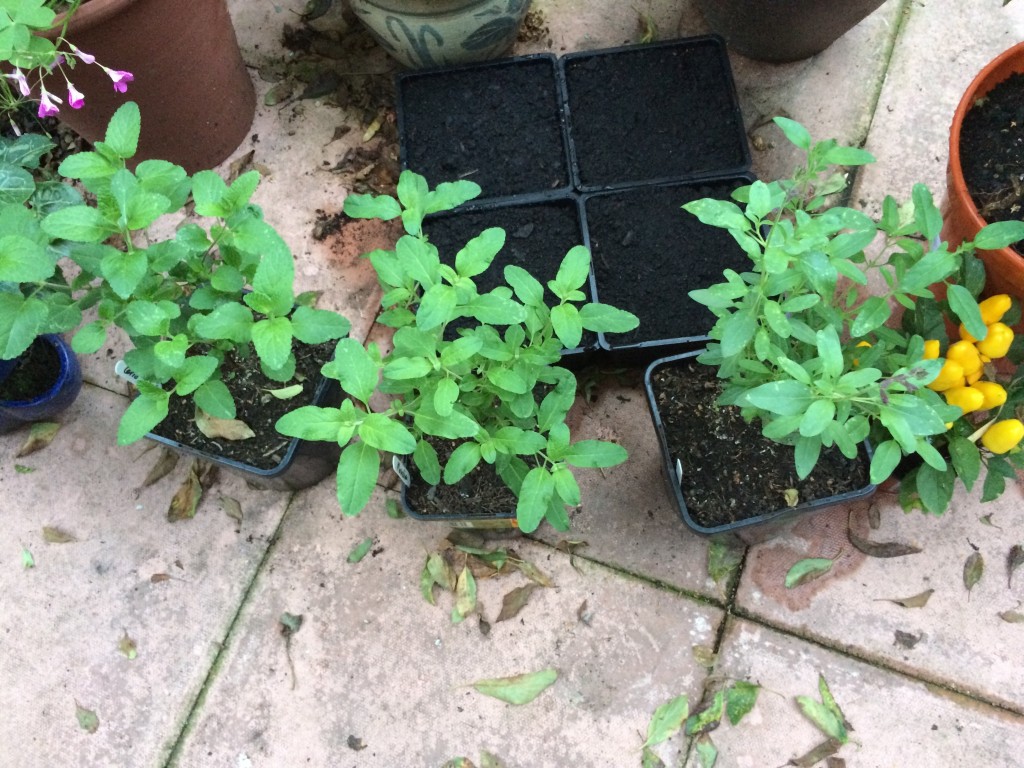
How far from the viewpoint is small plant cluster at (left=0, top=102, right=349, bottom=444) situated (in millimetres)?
1328

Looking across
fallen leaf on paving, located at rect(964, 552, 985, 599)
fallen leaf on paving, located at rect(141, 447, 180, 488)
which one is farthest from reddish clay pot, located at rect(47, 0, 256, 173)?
fallen leaf on paving, located at rect(964, 552, 985, 599)

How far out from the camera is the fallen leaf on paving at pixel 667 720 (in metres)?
1.94

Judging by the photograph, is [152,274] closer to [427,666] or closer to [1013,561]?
[427,666]

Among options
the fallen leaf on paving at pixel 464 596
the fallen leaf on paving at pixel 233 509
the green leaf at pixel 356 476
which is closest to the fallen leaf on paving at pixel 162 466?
Answer: the fallen leaf on paving at pixel 233 509

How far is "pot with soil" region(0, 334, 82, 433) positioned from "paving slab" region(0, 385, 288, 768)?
0.11m

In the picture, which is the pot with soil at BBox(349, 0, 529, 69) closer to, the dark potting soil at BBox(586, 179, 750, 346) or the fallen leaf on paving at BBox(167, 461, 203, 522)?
the dark potting soil at BBox(586, 179, 750, 346)

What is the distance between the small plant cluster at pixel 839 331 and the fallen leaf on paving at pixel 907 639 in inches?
17.8

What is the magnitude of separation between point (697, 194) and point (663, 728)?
142 cm

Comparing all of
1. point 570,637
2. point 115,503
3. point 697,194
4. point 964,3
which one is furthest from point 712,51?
point 115,503

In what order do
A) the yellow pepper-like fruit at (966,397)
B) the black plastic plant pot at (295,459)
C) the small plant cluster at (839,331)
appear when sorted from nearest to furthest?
the small plant cluster at (839,331)
the yellow pepper-like fruit at (966,397)
the black plastic plant pot at (295,459)

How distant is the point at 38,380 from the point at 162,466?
0.40 m

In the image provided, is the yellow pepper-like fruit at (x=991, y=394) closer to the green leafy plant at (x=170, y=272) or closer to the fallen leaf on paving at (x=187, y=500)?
the green leafy plant at (x=170, y=272)

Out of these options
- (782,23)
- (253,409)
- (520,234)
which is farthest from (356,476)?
(782,23)

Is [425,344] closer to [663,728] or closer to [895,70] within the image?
[663,728]
